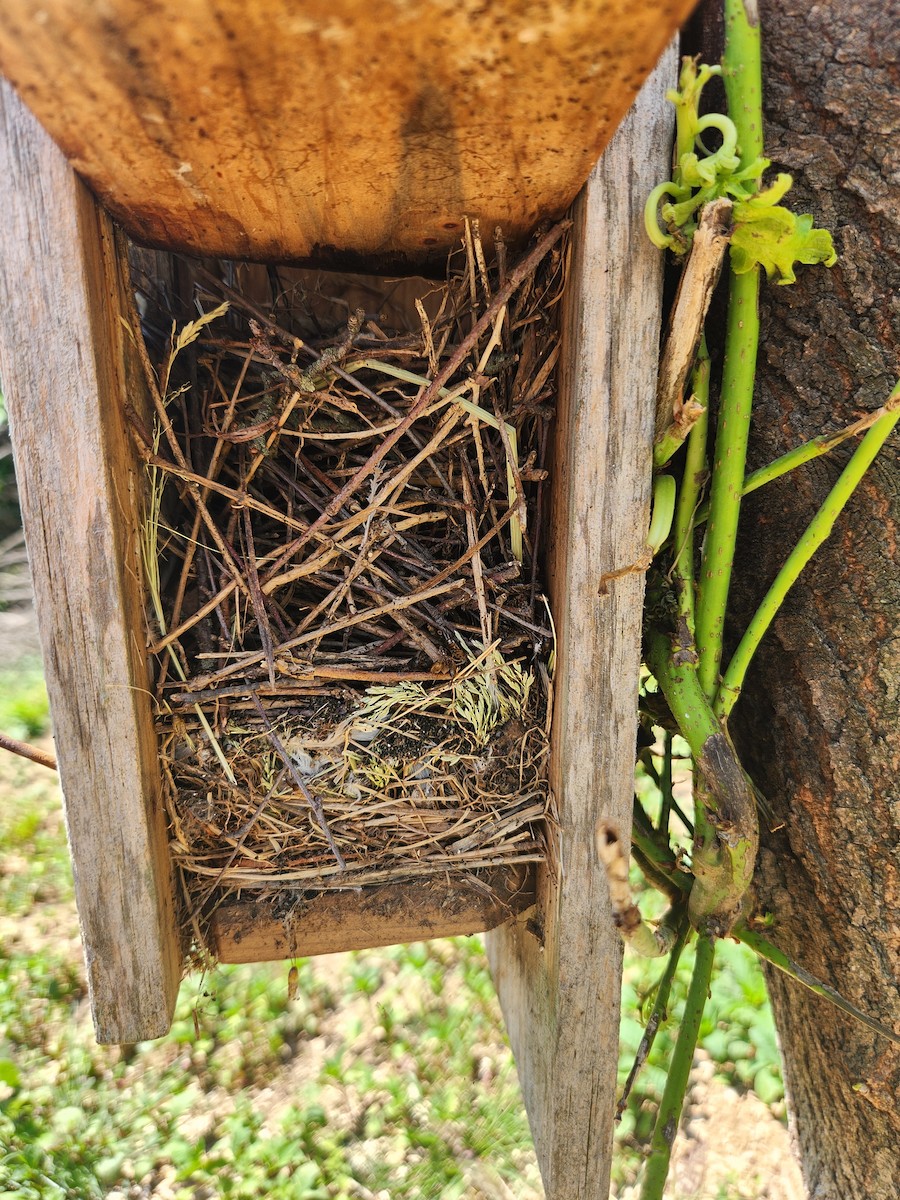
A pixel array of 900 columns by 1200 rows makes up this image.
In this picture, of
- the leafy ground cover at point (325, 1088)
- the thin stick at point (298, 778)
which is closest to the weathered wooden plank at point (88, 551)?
the thin stick at point (298, 778)

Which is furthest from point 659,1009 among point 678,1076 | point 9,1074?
point 9,1074

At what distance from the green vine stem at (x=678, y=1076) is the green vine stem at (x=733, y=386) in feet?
1.20

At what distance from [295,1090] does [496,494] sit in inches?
58.3

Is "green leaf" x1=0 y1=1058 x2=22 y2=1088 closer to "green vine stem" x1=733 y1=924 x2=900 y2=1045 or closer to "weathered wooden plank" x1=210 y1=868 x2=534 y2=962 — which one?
"weathered wooden plank" x1=210 y1=868 x2=534 y2=962

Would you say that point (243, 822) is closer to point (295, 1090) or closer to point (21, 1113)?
point (295, 1090)

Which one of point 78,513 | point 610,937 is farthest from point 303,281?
point 610,937

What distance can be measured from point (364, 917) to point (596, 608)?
18.0 inches

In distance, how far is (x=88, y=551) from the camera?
0.72 m

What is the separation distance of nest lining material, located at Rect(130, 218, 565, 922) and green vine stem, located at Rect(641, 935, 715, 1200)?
0.94ft

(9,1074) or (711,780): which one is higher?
(711,780)

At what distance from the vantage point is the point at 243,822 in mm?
851

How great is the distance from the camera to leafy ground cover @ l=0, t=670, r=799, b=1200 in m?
1.52

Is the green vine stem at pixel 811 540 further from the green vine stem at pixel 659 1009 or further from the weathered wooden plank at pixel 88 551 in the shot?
the weathered wooden plank at pixel 88 551

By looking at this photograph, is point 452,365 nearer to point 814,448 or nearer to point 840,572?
point 814,448
